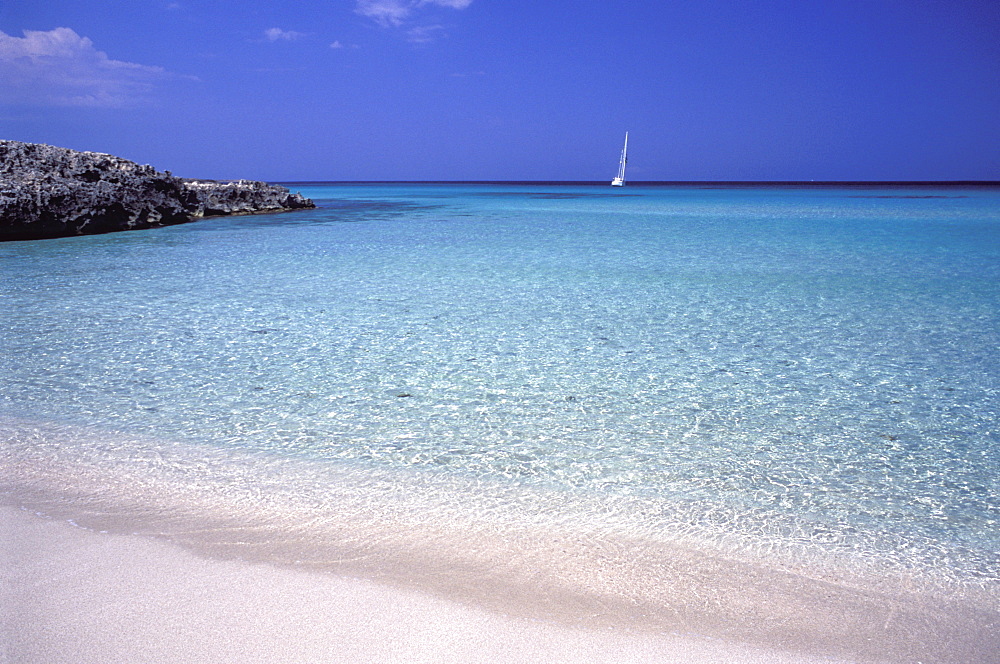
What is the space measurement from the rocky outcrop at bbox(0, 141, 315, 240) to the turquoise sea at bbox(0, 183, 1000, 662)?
5.28 metres

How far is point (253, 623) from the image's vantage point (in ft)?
6.09

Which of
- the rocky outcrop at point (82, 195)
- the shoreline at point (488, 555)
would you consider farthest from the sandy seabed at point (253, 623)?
the rocky outcrop at point (82, 195)

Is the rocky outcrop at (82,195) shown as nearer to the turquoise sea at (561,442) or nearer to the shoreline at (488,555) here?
the turquoise sea at (561,442)

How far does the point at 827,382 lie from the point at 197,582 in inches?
139

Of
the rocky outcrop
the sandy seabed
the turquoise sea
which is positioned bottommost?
the sandy seabed

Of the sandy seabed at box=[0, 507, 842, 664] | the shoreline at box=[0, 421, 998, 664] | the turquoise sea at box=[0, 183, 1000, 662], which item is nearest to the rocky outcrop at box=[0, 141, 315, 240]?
the turquoise sea at box=[0, 183, 1000, 662]

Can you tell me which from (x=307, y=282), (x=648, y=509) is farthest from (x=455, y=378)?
(x=307, y=282)

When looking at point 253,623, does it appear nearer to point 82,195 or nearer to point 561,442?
point 561,442

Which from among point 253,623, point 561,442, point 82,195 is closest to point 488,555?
point 253,623

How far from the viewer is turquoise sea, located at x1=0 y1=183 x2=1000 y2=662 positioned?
2.12m

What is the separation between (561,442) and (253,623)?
1.70m

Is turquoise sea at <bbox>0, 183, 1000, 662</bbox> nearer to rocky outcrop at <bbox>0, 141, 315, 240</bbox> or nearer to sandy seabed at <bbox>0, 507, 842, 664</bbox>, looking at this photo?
sandy seabed at <bbox>0, 507, 842, 664</bbox>

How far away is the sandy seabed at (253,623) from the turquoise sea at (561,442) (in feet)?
0.33

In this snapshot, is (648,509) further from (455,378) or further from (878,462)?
(455,378)
